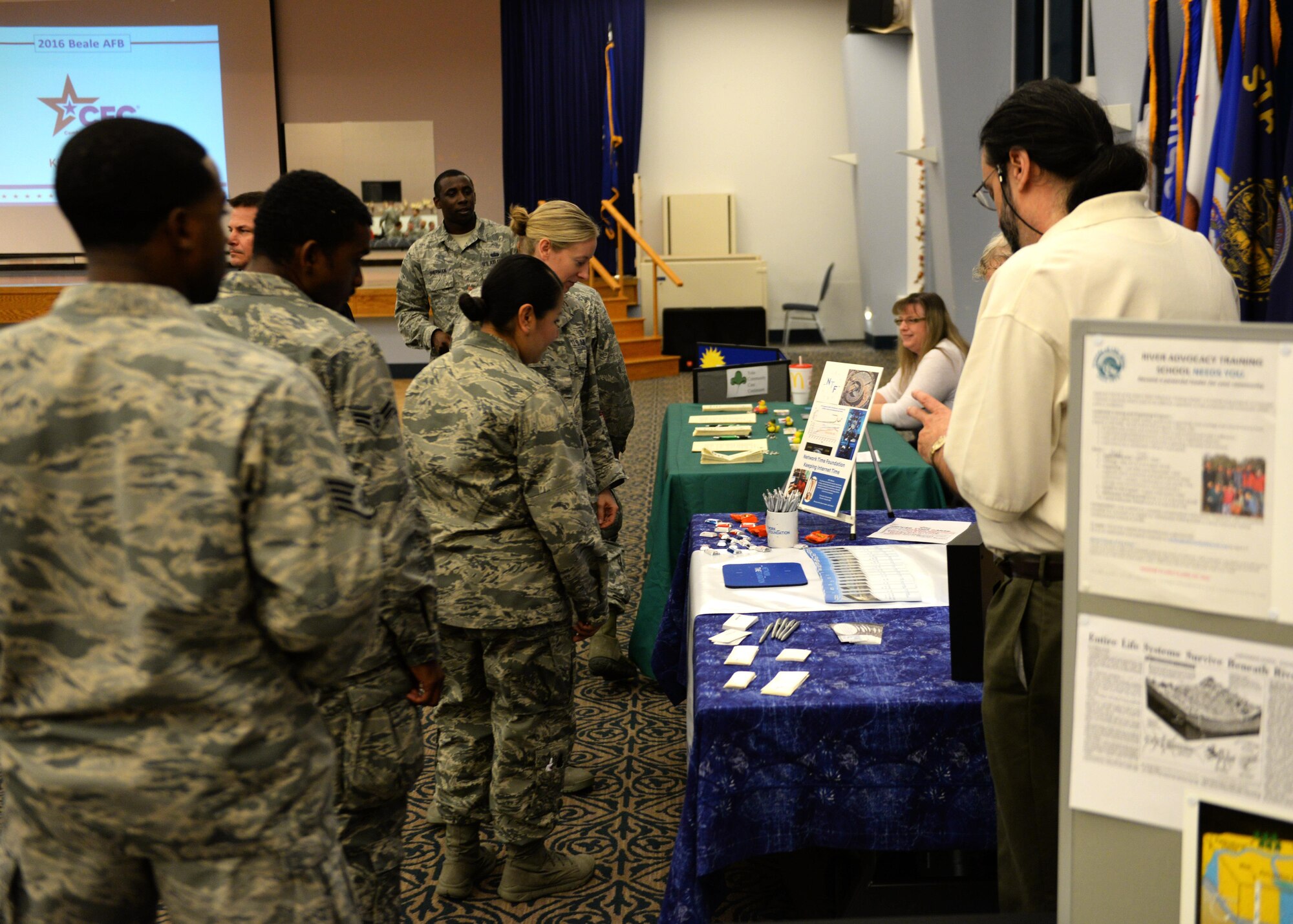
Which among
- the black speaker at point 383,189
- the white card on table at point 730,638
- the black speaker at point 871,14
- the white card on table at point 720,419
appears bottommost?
the white card on table at point 730,638

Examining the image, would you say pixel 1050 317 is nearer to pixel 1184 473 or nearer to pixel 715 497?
pixel 1184 473

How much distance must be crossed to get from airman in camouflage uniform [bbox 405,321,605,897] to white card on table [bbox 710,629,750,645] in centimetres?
32

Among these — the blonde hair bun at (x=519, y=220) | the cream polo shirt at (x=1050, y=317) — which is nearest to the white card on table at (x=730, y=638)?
the cream polo shirt at (x=1050, y=317)

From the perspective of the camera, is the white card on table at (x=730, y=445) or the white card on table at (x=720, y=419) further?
the white card on table at (x=720, y=419)

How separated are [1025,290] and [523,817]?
5.07 ft

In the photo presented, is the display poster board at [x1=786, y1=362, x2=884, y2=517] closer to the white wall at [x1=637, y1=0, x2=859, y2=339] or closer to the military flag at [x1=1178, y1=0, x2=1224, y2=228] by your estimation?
the military flag at [x1=1178, y1=0, x2=1224, y2=228]

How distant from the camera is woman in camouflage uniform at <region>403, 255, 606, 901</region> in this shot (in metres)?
2.18

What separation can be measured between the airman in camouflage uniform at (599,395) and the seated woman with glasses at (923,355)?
1107 millimetres

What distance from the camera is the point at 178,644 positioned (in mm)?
Result: 1102

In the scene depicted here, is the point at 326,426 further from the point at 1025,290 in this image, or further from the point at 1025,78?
the point at 1025,78

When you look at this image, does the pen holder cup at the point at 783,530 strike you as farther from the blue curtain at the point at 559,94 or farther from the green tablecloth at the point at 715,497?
the blue curtain at the point at 559,94

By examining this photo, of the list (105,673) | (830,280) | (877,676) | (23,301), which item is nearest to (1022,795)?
(877,676)

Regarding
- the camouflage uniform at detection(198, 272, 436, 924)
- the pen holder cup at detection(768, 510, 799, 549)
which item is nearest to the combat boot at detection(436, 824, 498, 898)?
the camouflage uniform at detection(198, 272, 436, 924)

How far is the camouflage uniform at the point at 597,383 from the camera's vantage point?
325 centimetres
